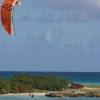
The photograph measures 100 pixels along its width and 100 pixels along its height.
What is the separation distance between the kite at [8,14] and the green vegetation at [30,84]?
427ft

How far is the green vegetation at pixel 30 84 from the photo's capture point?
143375 mm

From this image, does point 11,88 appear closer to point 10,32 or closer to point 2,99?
point 2,99

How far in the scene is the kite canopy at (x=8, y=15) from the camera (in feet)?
32.7

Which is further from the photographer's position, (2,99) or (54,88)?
(54,88)

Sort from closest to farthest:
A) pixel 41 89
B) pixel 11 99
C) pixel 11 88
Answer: pixel 11 99 < pixel 11 88 < pixel 41 89

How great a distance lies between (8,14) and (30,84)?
144 m

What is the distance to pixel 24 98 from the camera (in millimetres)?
126500

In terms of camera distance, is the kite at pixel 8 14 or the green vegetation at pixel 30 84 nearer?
the kite at pixel 8 14

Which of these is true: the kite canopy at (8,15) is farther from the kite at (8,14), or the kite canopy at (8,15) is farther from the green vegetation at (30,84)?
the green vegetation at (30,84)

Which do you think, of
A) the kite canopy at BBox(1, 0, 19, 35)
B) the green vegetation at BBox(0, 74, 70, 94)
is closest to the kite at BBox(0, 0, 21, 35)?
the kite canopy at BBox(1, 0, 19, 35)

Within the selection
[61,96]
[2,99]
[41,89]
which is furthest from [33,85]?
[2,99]

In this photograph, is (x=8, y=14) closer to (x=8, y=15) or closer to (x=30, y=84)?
(x=8, y=15)

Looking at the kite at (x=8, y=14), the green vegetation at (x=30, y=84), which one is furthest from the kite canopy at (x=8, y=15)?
the green vegetation at (x=30, y=84)

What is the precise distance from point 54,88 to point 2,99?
39.3m
